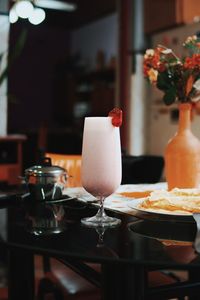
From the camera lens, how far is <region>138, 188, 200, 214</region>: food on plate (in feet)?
3.45

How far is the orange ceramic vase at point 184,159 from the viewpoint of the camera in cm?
142

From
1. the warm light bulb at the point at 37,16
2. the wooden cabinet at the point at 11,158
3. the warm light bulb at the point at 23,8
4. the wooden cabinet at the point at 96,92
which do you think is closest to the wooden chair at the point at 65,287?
the wooden cabinet at the point at 11,158

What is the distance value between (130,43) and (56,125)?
3552 mm

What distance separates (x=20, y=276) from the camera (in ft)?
3.96

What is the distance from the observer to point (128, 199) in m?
1.40

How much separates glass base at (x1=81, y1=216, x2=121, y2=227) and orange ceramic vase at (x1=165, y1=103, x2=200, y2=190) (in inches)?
15.3

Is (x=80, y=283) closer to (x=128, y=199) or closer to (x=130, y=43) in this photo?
(x=128, y=199)

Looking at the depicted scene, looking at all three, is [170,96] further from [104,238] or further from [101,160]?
[104,238]

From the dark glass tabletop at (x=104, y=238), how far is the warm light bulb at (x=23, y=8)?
3771 millimetres

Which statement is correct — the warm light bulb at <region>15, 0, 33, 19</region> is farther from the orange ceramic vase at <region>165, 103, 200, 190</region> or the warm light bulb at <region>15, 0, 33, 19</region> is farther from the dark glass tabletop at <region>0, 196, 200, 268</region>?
the dark glass tabletop at <region>0, 196, 200, 268</region>

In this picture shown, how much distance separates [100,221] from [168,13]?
159 inches

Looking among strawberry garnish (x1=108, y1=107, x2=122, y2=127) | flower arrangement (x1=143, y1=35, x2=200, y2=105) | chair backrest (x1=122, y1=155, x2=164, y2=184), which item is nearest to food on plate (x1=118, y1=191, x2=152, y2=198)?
flower arrangement (x1=143, y1=35, x2=200, y2=105)

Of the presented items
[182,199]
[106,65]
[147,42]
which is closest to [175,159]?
[182,199]

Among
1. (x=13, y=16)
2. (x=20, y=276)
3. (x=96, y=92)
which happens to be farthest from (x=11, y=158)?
(x=96, y=92)
